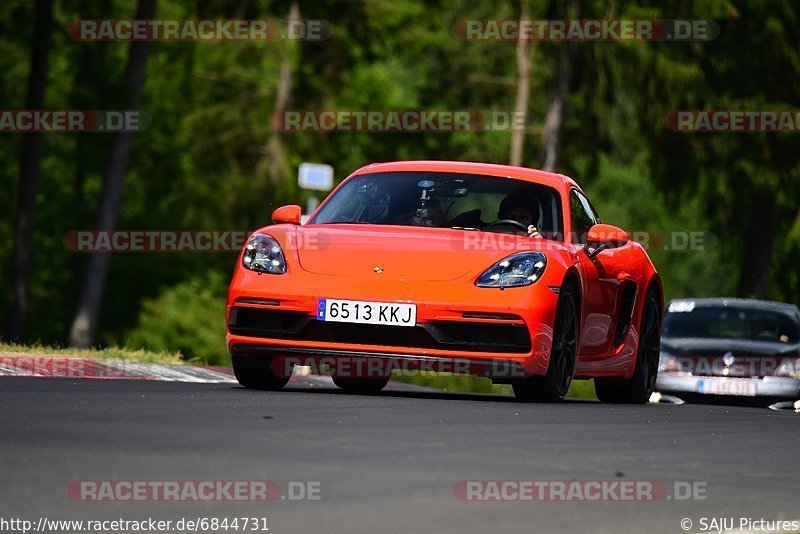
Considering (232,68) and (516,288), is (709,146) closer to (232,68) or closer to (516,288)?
(232,68)

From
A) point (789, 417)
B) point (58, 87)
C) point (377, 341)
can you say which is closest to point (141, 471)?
point (377, 341)

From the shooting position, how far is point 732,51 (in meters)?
36.2

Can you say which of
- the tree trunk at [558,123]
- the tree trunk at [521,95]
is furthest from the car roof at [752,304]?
the tree trunk at [521,95]

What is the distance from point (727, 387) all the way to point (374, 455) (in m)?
11.6

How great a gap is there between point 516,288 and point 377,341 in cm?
90

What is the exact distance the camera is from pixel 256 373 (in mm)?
11742

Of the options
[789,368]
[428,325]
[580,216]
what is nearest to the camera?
[428,325]

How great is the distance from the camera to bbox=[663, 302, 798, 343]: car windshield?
19703 mm
